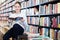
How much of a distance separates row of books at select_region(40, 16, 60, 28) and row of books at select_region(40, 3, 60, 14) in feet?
0.44

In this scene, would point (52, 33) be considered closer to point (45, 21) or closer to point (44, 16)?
point (45, 21)

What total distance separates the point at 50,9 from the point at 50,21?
25 cm

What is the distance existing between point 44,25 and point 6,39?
112 centimetres

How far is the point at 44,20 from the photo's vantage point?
3789 millimetres

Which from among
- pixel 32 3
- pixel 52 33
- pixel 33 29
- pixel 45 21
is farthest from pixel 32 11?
pixel 52 33

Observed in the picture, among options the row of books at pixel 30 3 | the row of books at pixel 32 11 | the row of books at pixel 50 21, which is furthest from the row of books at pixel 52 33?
the row of books at pixel 30 3

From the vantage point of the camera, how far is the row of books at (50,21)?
3.15 meters

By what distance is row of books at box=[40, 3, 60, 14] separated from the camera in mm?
3144

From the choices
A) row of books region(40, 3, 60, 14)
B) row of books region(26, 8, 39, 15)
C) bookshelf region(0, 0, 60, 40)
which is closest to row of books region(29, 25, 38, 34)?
bookshelf region(0, 0, 60, 40)

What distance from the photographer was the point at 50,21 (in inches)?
136

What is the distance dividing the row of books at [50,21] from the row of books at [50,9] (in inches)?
5.3

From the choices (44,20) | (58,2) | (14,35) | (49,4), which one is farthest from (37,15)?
(14,35)

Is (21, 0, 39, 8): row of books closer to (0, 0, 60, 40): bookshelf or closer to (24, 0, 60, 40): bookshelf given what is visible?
(0, 0, 60, 40): bookshelf

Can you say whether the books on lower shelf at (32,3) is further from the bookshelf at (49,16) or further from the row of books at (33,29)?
the row of books at (33,29)
